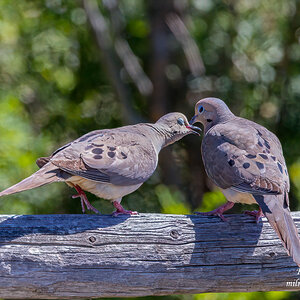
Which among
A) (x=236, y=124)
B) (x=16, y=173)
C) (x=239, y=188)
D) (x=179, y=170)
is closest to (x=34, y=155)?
(x=16, y=173)

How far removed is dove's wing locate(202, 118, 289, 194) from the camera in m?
3.22

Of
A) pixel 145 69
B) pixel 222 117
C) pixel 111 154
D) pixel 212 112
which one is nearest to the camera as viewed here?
pixel 111 154

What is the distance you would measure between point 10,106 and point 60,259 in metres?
3.11

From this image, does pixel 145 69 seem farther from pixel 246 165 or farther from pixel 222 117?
pixel 246 165

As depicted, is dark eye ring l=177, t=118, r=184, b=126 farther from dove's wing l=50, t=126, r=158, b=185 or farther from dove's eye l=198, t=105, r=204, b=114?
dove's wing l=50, t=126, r=158, b=185

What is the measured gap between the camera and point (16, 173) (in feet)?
18.1

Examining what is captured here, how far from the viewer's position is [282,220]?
9.80ft

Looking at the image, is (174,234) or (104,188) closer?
(174,234)

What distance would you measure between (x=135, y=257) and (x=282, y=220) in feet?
2.45

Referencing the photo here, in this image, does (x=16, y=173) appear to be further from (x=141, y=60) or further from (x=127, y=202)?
(x=141, y=60)

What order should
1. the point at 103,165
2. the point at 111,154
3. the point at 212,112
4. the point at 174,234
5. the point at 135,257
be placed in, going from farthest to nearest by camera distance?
the point at 212,112 → the point at 111,154 → the point at 103,165 → the point at 174,234 → the point at 135,257

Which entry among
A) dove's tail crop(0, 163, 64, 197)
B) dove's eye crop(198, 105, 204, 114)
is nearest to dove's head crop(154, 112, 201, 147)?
dove's eye crop(198, 105, 204, 114)

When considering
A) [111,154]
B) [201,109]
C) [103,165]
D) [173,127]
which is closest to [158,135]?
[173,127]

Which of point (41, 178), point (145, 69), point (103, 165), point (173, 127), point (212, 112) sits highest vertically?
point (41, 178)
